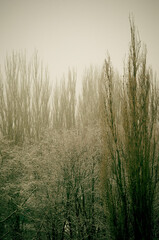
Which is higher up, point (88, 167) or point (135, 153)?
point (135, 153)

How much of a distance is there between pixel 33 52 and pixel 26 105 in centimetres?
204

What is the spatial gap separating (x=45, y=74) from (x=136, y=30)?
15.6 ft

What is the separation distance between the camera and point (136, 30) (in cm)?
176

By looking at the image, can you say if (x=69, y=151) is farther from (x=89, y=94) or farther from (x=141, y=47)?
(x=89, y=94)

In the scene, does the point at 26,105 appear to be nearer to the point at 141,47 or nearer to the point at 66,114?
the point at 66,114

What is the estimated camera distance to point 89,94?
Result: 21.1 feet

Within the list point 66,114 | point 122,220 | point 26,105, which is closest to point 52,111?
point 66,114

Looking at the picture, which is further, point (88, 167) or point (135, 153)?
point (88, 167)

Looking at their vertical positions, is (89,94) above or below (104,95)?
above

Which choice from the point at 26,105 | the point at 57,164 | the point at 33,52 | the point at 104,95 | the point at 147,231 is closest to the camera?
the point at 147,231

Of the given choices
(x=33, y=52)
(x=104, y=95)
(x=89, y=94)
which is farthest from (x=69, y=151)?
(x=33, y=52)

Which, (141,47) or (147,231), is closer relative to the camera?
(147,231)

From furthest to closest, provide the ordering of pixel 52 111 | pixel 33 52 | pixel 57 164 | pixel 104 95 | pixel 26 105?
pixel 52 111
pixel 33 52
pixel 26 105
pixel 57 164
pixel 104 95

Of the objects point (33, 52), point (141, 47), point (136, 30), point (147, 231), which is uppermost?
point (33, 52)
